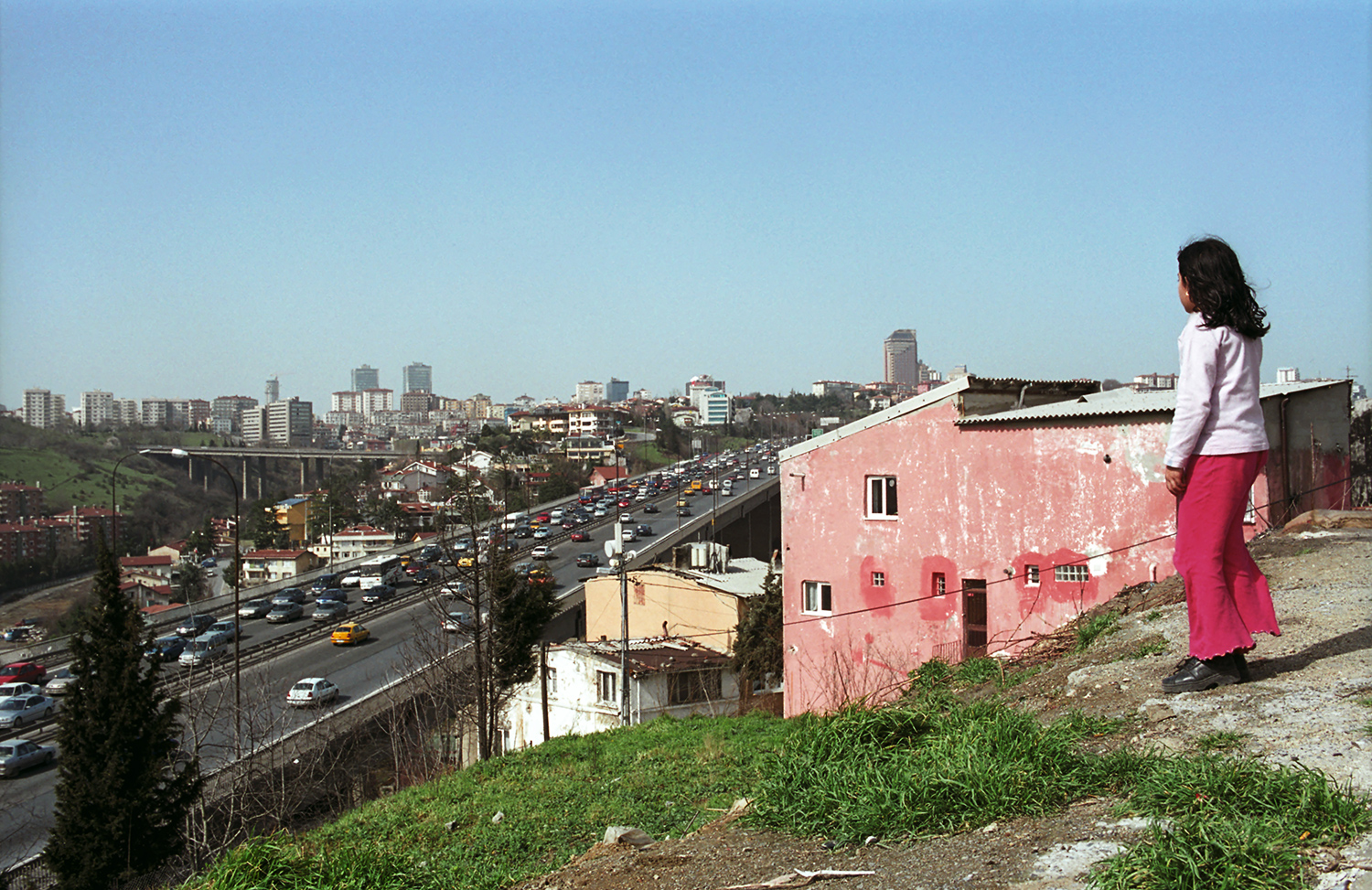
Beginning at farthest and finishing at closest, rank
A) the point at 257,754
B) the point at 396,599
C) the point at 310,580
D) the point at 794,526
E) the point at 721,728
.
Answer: the point at 310,580 < the point at 396,599 < the point at 257,754 < the point at 794,526 < the point at 721,728

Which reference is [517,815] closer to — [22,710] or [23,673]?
[22,710]

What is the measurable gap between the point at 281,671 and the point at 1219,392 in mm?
32945

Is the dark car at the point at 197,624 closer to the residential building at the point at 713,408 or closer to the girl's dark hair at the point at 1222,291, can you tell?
the girl's dark hair at the point at 1222,291

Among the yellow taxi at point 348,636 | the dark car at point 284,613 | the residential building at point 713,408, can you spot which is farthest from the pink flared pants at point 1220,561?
the residential building at point 713,408

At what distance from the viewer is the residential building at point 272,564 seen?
7081 centimetres

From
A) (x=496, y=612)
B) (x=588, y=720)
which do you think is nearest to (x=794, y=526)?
(x=496, y=612)

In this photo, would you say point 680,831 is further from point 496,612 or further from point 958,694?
point 496,612

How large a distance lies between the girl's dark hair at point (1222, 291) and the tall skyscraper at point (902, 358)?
17624 cm

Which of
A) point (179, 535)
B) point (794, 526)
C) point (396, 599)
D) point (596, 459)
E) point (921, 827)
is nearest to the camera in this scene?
point (921, 827)

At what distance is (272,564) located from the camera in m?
71.3

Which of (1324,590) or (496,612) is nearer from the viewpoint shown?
(1324,590)

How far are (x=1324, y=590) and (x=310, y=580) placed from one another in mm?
55646

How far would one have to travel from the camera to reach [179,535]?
3725 inches

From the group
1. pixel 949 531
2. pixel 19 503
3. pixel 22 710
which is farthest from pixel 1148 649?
pixel 19 503
